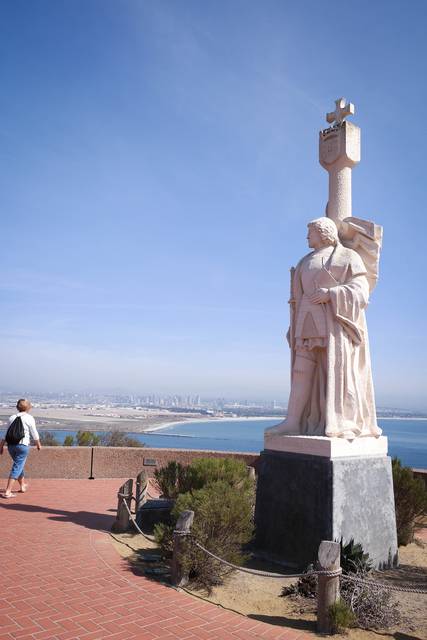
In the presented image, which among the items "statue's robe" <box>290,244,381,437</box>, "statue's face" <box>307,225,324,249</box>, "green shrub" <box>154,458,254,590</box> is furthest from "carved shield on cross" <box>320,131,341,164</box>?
"green shrub" <box>154,458,254,590</box>

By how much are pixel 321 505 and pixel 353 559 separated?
0.71 meters

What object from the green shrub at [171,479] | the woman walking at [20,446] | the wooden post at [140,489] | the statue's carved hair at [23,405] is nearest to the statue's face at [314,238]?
the green shrub at [171,479]

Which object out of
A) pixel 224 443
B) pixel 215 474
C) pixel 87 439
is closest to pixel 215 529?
pixel 215 474

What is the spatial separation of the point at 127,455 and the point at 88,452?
944mm

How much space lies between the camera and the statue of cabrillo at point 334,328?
7223 millimetres

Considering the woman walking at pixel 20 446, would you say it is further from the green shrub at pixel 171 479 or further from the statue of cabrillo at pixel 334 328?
the statue of cabrillo at pixel 334 328

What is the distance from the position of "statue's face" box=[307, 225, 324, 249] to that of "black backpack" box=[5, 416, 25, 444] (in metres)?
6.26

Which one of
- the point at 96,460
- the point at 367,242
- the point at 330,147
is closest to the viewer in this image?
the point at 367,242

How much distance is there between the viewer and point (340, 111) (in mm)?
8594

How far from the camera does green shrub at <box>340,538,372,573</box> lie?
598cm

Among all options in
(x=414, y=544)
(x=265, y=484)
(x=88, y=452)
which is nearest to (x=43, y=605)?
(x=265, y=484)

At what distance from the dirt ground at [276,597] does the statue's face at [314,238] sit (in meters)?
4.50

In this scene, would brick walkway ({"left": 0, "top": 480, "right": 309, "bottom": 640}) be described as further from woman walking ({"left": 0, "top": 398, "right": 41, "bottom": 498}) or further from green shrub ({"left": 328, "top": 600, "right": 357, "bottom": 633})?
woman walking ({"left": 0, "top": 398, "right": 41, "bottom": 498})

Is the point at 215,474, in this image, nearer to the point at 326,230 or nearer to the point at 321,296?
the point at 321,296
